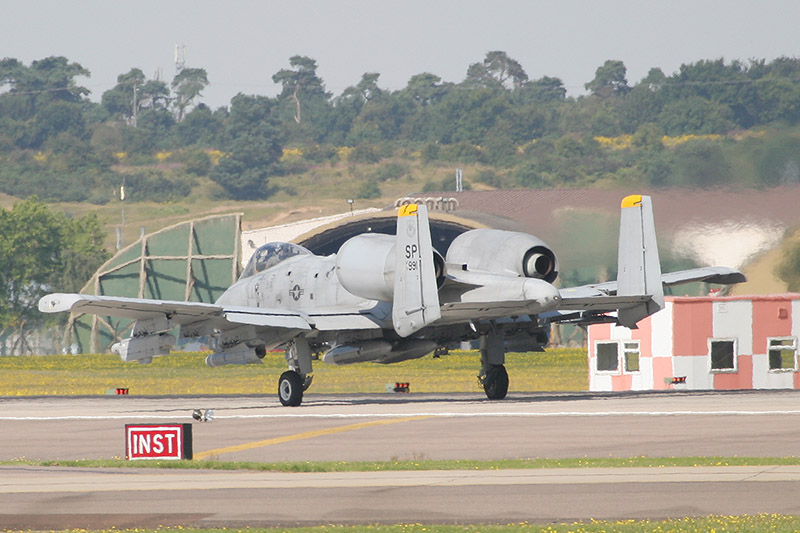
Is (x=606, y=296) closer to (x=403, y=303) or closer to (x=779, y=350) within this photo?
(x=403, y=303)

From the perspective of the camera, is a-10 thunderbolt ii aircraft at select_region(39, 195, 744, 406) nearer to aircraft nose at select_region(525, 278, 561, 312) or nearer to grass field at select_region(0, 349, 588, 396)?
aircraft nose at select_region(525, 278, 561, 312)

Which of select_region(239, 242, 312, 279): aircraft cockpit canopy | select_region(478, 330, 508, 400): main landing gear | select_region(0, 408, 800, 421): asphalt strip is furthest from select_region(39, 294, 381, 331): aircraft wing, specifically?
select_region(478, 330, 508, 400): main landing gear

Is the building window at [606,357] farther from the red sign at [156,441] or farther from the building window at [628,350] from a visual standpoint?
the red sign at [156,441]

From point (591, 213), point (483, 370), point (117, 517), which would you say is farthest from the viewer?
point (591, 213)

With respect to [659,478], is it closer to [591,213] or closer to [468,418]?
[468,418]

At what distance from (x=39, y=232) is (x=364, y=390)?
9005 centimetres

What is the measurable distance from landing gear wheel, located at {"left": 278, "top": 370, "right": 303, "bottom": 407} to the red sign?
12.7 metres

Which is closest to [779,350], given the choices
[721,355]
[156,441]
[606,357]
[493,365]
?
[721,355]

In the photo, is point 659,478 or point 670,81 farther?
point 670,81

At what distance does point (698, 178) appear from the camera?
48.8 meters

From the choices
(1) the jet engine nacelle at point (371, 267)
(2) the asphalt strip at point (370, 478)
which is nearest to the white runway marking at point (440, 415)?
(1) the jet engine nacelle at point (371, 267)

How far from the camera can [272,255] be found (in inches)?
1422

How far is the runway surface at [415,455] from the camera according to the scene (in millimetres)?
14734

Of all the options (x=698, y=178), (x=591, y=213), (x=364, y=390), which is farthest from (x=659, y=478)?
(x=591, y=213)
